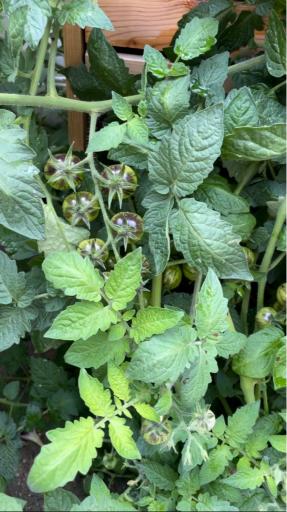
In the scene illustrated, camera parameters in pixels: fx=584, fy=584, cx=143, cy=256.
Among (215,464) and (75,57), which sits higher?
(75,57)

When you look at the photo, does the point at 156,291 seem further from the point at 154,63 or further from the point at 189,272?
the point at 154,63

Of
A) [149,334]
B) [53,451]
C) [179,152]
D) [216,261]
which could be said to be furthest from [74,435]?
[179,152]

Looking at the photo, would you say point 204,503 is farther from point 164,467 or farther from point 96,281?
point 96,281

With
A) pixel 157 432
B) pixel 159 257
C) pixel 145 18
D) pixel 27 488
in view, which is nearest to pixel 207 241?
pixel 159 257

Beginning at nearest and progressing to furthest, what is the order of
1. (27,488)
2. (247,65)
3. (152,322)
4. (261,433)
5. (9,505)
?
(9,505) < (152,322) < (261,433) < (247,65) < (27,488)

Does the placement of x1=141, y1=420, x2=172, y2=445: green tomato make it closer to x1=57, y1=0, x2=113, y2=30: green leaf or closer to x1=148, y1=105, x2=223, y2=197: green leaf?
x1=148, y1=105, x2=223, y2=197: green leaf

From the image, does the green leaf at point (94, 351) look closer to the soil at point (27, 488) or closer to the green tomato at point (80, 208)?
the green tomato at point (80, 208)

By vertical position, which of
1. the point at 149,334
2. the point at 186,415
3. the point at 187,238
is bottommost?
the point at 186,415
